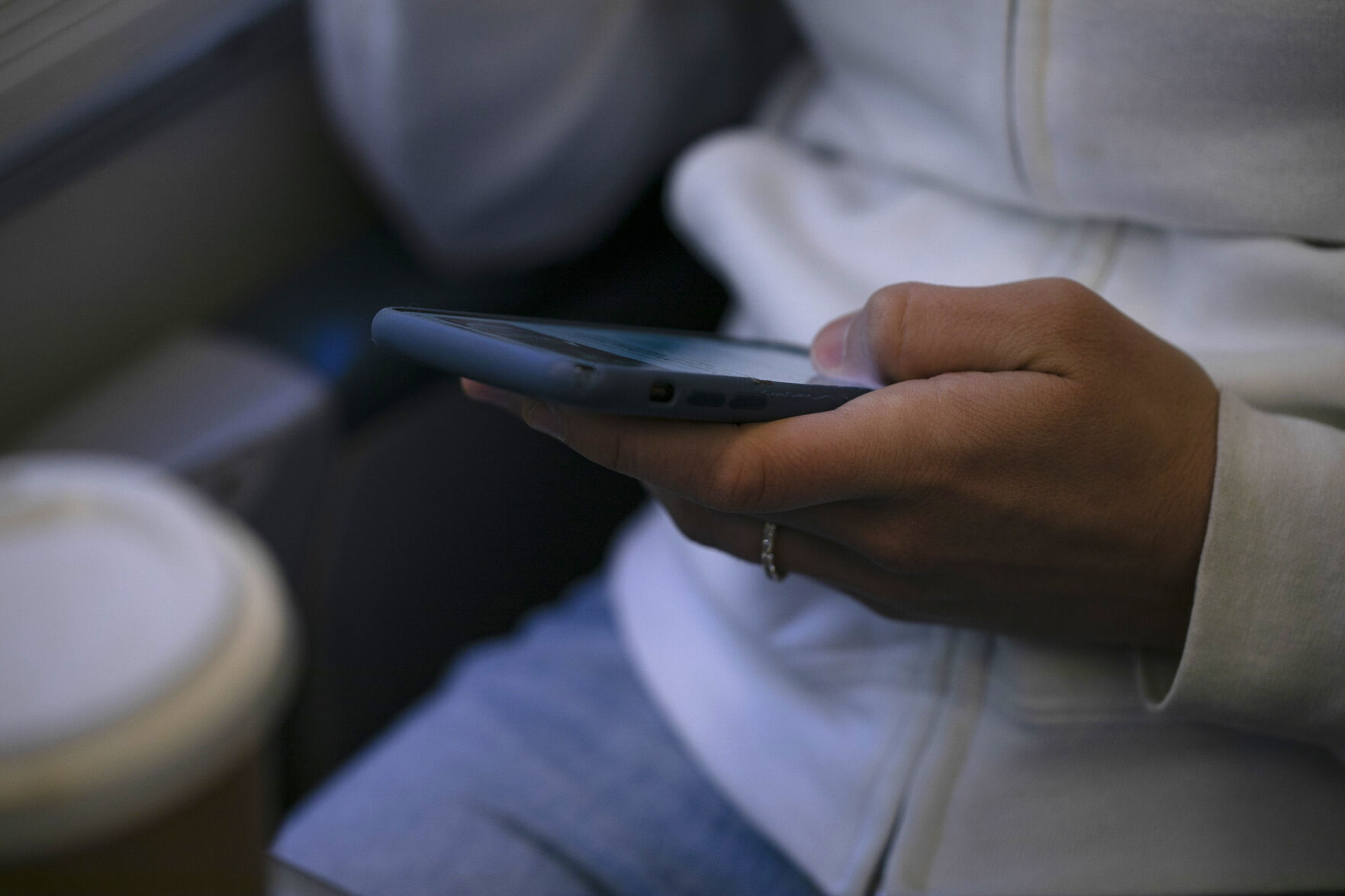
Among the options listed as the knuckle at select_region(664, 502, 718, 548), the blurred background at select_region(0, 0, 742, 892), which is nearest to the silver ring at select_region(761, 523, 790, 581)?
the knuckle at select_region(664, 502, 718, 548)

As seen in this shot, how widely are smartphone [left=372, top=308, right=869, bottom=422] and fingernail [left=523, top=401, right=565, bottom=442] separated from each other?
0.07 feet

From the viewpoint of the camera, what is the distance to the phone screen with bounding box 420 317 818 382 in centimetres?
28

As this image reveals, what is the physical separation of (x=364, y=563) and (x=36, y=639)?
23 centimetres

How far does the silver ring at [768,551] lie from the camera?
358mm

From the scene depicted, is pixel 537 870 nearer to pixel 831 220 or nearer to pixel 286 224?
pixel 831 220

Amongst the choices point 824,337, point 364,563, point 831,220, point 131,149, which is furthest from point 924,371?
point 131,149

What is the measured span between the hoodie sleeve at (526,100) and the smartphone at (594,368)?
0.36 metres

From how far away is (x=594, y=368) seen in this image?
9.1 inches

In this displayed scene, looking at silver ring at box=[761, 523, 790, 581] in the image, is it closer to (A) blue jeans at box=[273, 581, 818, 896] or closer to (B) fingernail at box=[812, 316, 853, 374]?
(B) fingernail at box=[812, 316, 853, 374]

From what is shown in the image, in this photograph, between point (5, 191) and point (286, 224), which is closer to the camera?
point (5, 191)

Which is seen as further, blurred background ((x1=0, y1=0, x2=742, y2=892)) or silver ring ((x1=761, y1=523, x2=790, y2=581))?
blurred background ((x1=0, y1=0, x2=742, y2=892))

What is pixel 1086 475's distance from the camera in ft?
1.11

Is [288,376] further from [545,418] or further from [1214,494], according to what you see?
[1214,494]

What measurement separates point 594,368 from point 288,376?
1.70 feet
